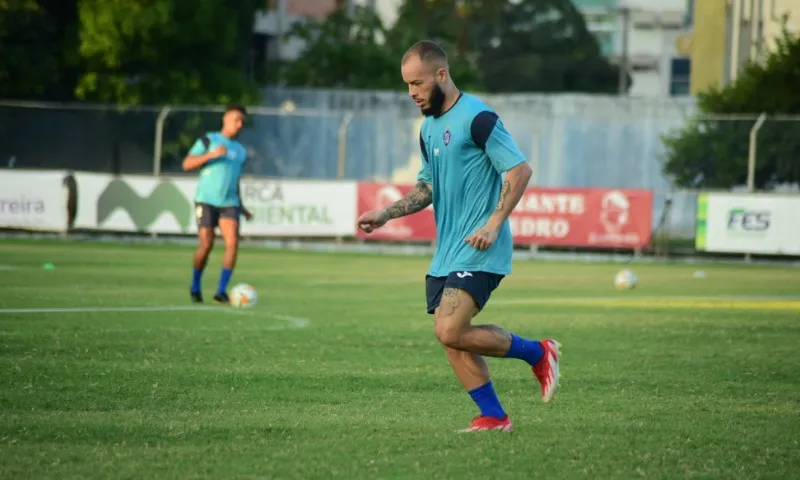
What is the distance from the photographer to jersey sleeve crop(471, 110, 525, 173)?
7953mm

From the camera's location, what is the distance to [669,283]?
21703 mm

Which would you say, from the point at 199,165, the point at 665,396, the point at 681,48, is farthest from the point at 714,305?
the point at 681,48

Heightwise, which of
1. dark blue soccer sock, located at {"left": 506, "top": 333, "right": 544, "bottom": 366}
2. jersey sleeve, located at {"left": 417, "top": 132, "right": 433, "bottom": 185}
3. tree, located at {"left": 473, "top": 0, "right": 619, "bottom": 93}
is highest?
tree, located at {"left": 473, "top": 0, "right": 619, "bottom": 93}

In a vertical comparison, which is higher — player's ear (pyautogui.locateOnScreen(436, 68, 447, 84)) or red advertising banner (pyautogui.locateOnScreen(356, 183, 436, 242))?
player's ear (pyautogui.locateOnScreen(436, 68, 447, 84))

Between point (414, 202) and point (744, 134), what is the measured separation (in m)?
20.3

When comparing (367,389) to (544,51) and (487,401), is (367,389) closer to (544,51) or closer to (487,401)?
(487,401)

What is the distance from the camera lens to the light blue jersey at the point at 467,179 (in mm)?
7996

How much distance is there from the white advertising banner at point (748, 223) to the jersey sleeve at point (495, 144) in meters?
19.3

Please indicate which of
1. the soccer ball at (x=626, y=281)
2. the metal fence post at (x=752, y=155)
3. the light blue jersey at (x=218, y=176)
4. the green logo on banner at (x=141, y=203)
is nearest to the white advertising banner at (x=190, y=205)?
the green logo on banner at (x=141, y=203)

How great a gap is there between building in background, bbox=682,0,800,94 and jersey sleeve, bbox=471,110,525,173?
86.2 feet

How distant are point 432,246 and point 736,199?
573 centimetres

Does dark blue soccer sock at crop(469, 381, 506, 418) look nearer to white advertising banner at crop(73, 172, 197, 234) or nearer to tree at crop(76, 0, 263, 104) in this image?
white advertising banner at crop(73, 172, 197, 234)

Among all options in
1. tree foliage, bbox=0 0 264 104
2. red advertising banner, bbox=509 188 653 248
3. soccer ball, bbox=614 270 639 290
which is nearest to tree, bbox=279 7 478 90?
tree foliage, bbox=0 0 264 104

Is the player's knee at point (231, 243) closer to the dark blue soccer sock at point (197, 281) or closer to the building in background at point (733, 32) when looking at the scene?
the dark blue soccer sock at point (197, 281)
